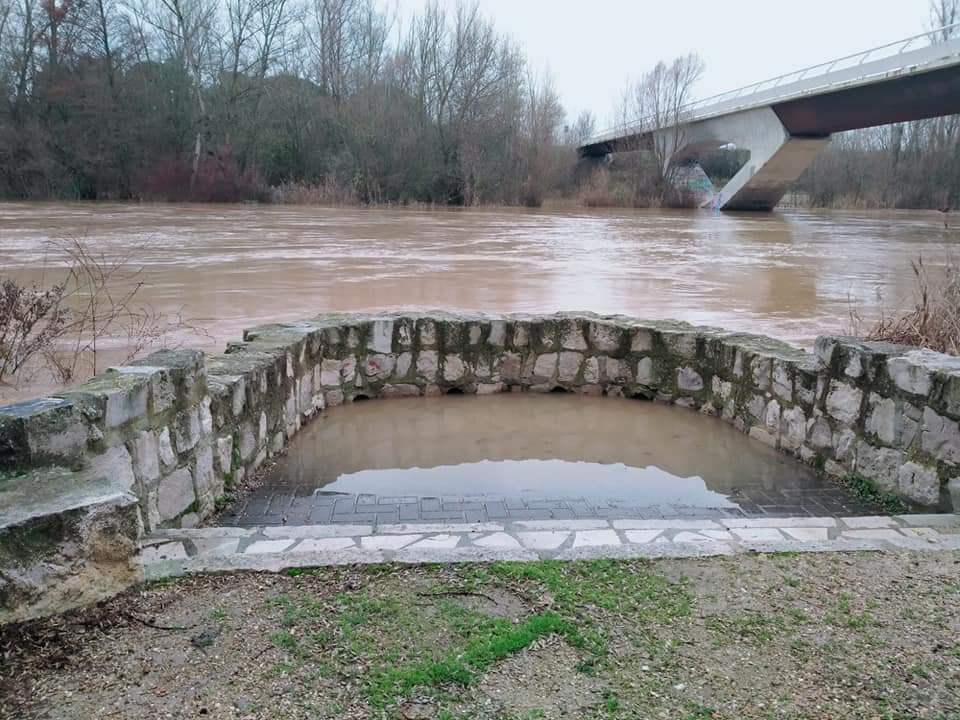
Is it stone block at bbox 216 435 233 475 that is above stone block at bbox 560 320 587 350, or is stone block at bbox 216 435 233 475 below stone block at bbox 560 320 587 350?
below

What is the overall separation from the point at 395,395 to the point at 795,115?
32.7m

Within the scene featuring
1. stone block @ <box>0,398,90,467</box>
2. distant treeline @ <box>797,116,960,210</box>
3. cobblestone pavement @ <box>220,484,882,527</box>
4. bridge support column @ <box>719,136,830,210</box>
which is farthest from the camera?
distant treeline @ <box>797,116,960,210</box>

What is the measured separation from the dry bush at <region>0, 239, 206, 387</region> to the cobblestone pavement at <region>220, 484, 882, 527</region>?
88.5 inches

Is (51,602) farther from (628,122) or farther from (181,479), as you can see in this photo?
(628,122)

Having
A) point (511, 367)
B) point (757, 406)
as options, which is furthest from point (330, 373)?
point (757, 406)

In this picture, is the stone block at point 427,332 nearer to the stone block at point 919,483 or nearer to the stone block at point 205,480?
the stone block at point 205,480

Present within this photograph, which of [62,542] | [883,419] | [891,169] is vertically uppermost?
[891,169]

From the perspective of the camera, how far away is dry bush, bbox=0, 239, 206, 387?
565 centimetres

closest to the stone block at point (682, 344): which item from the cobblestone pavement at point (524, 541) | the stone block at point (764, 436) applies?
the stone block at point (764, 436)

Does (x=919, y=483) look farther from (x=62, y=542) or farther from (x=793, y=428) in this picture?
(x=62, y=542)

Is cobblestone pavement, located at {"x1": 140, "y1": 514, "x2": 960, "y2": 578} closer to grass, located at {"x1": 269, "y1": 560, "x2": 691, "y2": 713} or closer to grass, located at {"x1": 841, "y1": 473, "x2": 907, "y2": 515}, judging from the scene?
grass, located at {"x1": 269, "y1": 560, "x2": 691, "y2": 713}

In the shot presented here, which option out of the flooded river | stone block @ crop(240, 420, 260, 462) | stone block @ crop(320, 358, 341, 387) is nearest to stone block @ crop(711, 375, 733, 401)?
the flooded river

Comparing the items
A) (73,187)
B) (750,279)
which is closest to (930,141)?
(750,279)

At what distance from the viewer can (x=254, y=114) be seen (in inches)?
1626
